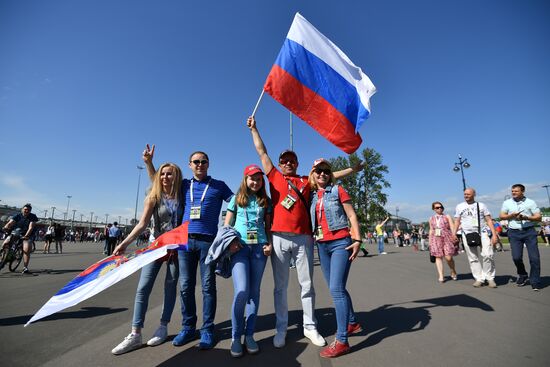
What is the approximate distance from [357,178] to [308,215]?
43737mm

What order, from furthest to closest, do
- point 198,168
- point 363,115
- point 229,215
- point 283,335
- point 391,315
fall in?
1. point 363,115
2. point 391,315
3. point 198,168
4. point 229,215
5. point 283,335

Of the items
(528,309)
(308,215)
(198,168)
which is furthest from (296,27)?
(528,309)

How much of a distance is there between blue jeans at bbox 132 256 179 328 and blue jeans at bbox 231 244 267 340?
2.75 feet

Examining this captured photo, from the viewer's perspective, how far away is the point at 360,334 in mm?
3258

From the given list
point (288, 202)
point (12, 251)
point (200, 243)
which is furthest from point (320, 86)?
point (12, 251)

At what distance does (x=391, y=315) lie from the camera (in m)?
3.96

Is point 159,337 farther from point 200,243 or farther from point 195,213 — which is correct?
point 195,213

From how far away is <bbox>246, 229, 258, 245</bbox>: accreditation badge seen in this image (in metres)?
3.06

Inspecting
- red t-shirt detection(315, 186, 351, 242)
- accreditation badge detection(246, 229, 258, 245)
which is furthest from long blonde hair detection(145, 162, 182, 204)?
red t-shirt detection(315, 186, 351, 242)

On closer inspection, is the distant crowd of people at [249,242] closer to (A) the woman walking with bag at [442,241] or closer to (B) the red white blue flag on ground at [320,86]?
(B) the red white blue flag on ground at [320,86]

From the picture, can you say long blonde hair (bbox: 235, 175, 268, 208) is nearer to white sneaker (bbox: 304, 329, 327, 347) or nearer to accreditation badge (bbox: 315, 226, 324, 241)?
accreditation badge (bbox: 315, 226, 324, 241)

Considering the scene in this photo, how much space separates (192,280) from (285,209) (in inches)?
54.5

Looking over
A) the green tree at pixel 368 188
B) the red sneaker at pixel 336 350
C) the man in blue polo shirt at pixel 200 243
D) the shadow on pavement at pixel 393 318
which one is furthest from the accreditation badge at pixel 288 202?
the green tree at pixel 368 188

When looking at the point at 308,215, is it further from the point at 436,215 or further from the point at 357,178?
the point at 357,178
